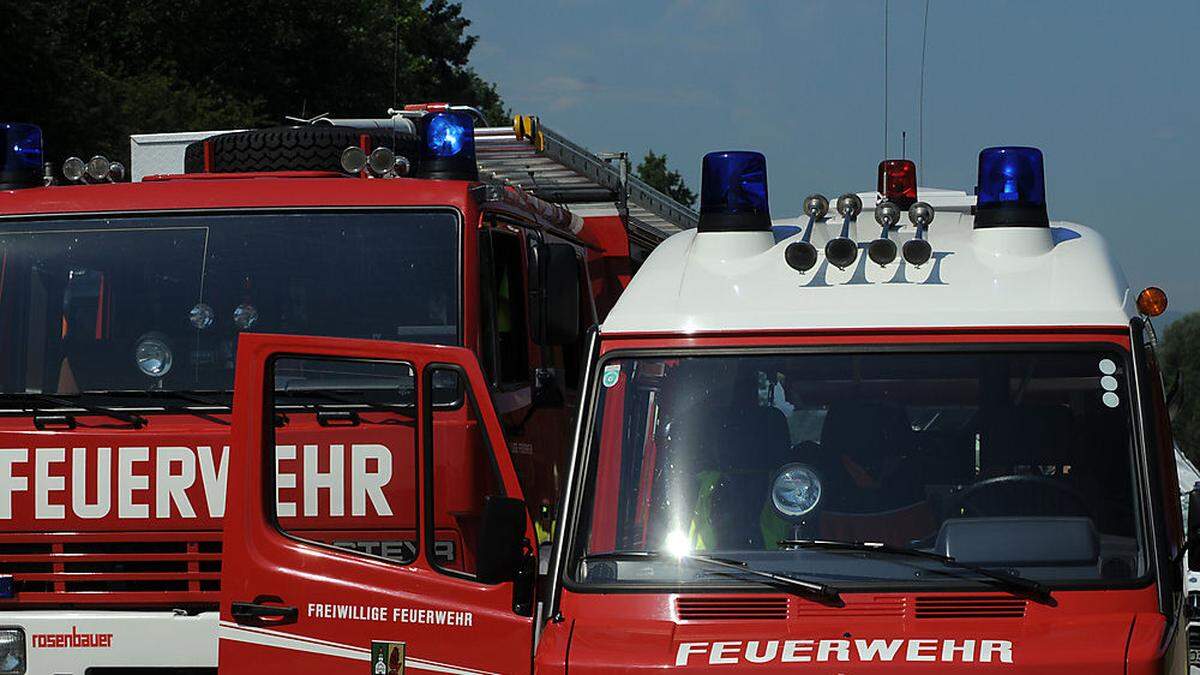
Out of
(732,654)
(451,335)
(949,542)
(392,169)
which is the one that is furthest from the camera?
(392,169)

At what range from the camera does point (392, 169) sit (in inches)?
301

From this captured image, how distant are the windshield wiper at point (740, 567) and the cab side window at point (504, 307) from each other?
255 cm

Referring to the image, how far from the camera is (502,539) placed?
15.8 feet

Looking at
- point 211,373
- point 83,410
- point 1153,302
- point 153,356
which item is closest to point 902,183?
point 1153,302

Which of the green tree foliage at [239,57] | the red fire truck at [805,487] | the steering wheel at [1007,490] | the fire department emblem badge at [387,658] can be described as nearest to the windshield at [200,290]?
the red fire truck at [805,487]

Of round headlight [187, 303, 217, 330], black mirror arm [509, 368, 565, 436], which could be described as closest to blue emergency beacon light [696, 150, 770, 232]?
black mirror arm [509, 368, 565, 436]

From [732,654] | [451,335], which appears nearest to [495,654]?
[732,654]

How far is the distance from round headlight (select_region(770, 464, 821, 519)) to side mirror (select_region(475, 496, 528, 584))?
0.68 meters

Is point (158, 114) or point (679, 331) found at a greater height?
point (158, 114)

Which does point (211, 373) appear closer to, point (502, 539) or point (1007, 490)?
point (502, 539)

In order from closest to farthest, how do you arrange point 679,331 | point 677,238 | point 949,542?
point 949,542
point 679,331
point 677,238

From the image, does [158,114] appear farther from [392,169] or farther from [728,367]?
[728,367]

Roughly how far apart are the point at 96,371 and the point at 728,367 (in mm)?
3280

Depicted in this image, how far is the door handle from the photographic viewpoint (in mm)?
5309
